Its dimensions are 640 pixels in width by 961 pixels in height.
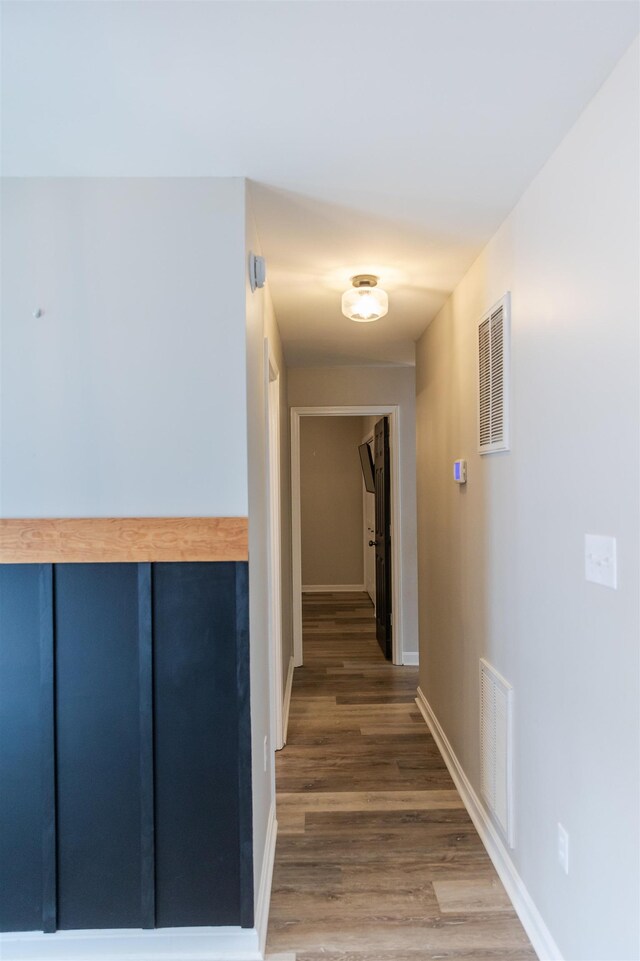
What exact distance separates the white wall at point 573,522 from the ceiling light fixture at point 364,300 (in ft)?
1.50

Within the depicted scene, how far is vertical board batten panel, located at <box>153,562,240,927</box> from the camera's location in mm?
1834

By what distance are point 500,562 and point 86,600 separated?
1.51 metres

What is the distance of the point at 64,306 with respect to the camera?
1.88 m

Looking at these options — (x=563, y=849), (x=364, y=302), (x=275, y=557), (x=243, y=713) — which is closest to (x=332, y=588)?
(x=275, y=557)

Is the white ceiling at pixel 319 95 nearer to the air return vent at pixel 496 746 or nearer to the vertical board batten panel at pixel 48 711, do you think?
the vertical board batten panel at pixel 48 711

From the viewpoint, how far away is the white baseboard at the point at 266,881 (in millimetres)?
1889

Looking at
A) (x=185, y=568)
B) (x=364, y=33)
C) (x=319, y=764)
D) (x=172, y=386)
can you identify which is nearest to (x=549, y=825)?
(x=185, y=568)

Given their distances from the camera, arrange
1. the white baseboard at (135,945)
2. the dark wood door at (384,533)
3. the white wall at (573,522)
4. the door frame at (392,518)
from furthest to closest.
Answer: the dark wood door at (384,533) < the door frame at (392,518) < the white baseboard at (135,945) < the white wall at (573,522)

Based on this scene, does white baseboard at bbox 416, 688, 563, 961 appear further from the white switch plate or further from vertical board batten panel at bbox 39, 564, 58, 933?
vertical board batten panel at bbox 39, 564, 58, 933

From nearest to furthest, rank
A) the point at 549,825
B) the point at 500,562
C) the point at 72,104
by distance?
1. the point at 72,104
2. the point at 549,825
3. the point at 500,562

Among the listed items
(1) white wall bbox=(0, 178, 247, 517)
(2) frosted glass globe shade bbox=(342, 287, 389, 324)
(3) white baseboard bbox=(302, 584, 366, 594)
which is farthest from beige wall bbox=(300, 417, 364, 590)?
(1) white wall bbox=(0, 178, 247, 517)

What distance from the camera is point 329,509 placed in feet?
28.0

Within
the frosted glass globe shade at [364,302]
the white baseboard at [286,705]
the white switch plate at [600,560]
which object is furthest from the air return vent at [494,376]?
the white baseboard at [286,705]

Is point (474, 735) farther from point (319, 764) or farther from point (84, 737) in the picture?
point (84, 737)
